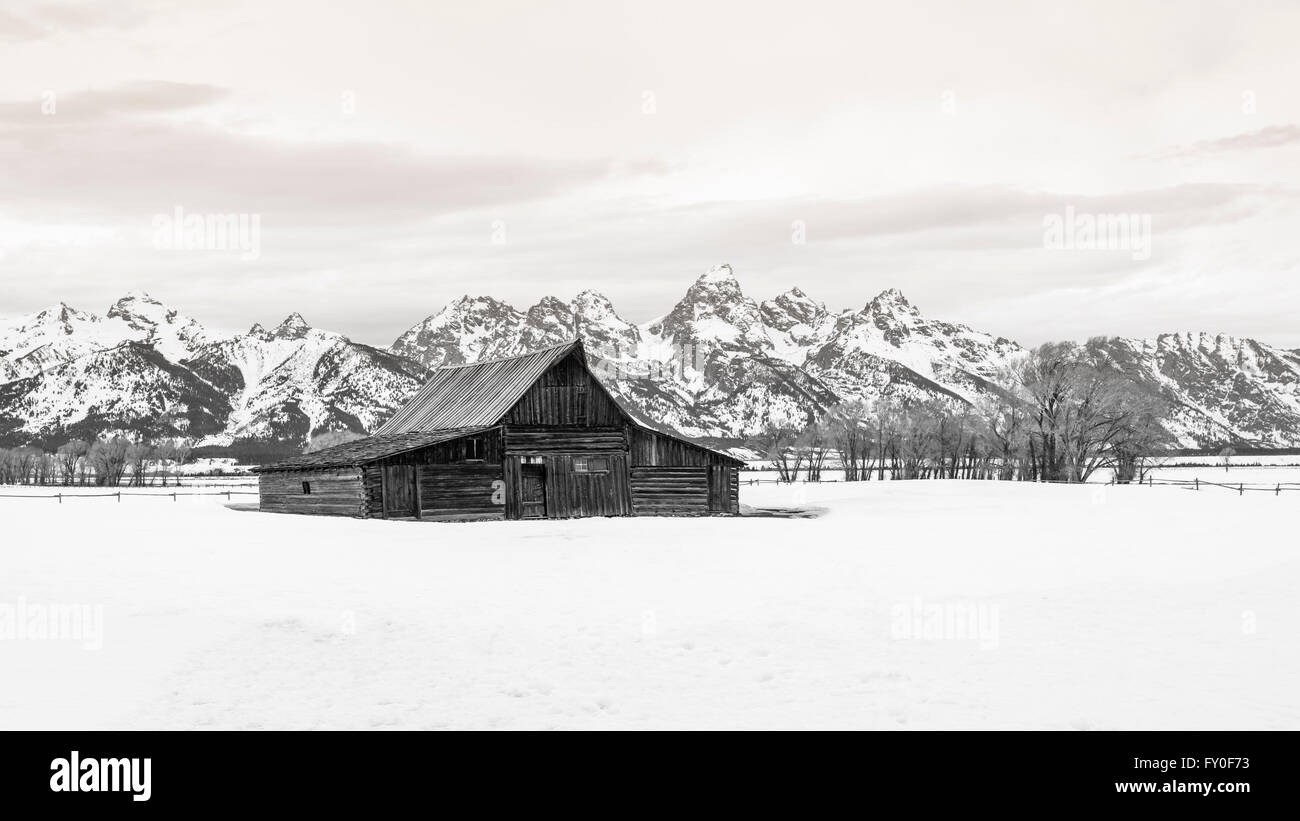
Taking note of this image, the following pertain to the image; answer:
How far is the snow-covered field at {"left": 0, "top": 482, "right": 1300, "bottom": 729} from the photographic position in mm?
12289

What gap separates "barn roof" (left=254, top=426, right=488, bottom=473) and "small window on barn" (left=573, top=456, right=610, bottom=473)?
4.26 metres

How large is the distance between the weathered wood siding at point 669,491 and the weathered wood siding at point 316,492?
11394 mm

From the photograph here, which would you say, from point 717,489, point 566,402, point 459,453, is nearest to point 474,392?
point 566,402

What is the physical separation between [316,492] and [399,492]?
662 cm

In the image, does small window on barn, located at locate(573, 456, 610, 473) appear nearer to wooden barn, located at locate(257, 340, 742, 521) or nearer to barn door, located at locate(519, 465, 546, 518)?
wooden barn, located at locate(257, 340, 742, 521)

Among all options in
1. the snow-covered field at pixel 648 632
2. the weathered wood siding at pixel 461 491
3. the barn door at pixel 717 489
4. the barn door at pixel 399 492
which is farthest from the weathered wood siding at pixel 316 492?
the barn door at pixel 717 489

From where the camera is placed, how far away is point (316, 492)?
49500 millimetres

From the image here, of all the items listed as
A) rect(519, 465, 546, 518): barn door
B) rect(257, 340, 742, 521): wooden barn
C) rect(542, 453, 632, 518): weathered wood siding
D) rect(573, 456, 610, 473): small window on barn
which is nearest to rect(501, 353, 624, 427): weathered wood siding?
rect(257, 340, 742, 521): wooden barn

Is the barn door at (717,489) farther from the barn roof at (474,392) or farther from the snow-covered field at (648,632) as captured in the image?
the snow-covered field at (648,632)

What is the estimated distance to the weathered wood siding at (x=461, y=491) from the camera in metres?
44.8

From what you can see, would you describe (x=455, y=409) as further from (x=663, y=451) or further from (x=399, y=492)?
(x=663, y=451)
